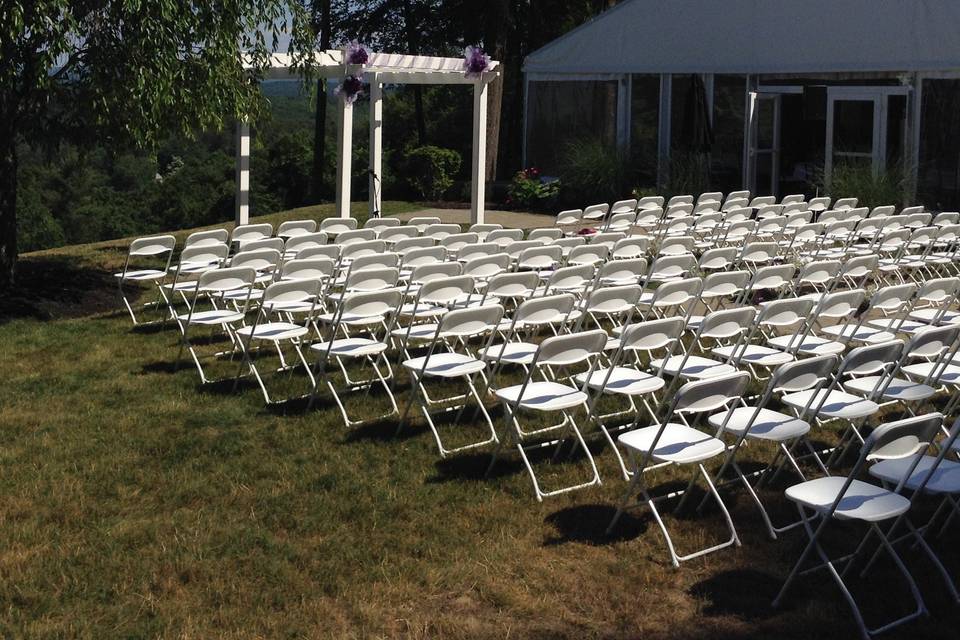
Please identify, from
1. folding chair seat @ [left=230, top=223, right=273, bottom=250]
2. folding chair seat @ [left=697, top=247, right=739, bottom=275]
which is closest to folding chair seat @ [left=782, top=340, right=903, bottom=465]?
folding chair seat @ [left=697, top=247, right=739, bottom=275]

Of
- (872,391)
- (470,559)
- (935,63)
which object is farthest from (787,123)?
(470,559)

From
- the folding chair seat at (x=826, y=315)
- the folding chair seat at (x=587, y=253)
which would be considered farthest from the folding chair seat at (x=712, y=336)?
the folding chair seat at (x=587, y=253)

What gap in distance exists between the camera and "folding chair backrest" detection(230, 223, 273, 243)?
1149cm

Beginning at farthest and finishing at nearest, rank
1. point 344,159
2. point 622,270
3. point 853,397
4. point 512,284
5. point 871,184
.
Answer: point 871,184 < point 344,159 < point 622,270 < point 512,284 < point 853,397

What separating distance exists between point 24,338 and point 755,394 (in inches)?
217

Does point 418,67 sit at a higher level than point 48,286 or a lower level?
higher

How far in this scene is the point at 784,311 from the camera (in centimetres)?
711

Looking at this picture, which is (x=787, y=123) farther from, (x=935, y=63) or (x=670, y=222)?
(x=670, y=222)

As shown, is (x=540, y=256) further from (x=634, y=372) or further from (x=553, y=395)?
(x=553, y=395)

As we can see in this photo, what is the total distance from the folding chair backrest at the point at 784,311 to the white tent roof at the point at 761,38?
1122 centimetres

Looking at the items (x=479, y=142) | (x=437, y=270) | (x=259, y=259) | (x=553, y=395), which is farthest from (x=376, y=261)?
(x=479, y=142)

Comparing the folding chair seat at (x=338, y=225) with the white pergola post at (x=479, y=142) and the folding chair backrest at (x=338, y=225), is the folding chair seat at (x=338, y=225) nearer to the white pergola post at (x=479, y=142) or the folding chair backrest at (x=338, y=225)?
the folding chair backrest at (x=338, y=225)

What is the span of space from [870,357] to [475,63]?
10.8 metres

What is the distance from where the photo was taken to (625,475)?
621 cm
